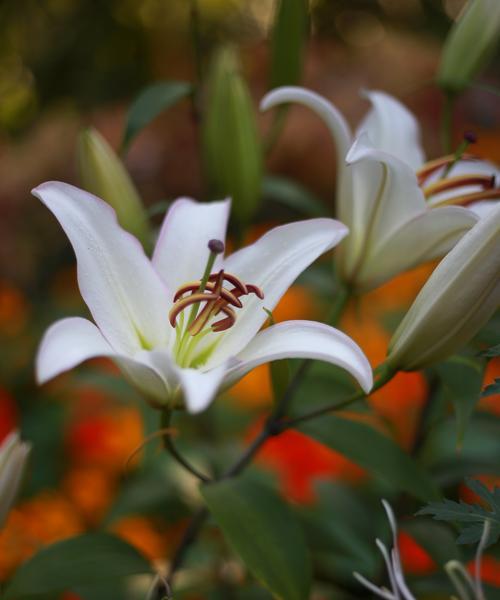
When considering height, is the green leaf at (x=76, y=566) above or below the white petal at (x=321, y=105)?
below

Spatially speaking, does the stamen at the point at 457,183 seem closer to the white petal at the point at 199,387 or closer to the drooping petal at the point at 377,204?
the drooping petal at the point at 377,204

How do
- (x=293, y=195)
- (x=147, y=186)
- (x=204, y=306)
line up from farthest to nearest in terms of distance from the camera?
(x=147, y=186), (x=293, y=195), (x=204, y=306)

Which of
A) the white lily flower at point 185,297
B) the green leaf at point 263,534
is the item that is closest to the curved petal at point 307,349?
the white lily flower at point 185,297

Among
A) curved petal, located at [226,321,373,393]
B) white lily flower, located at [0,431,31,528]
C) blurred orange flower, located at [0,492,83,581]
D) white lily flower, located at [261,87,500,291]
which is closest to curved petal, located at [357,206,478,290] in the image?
white lily flower, located at [261,87,500,291]

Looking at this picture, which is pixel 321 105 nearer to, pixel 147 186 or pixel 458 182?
pixel 458 182

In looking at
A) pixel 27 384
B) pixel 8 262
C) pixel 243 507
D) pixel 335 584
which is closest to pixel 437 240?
pixel 243 507

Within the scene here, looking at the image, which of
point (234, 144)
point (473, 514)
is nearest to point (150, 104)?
point (234, 144)

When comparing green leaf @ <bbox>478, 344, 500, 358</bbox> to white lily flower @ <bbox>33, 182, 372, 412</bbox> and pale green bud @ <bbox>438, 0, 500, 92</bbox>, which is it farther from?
pale green bud @ <bbox>438, 0, 500, 92</bbox>
